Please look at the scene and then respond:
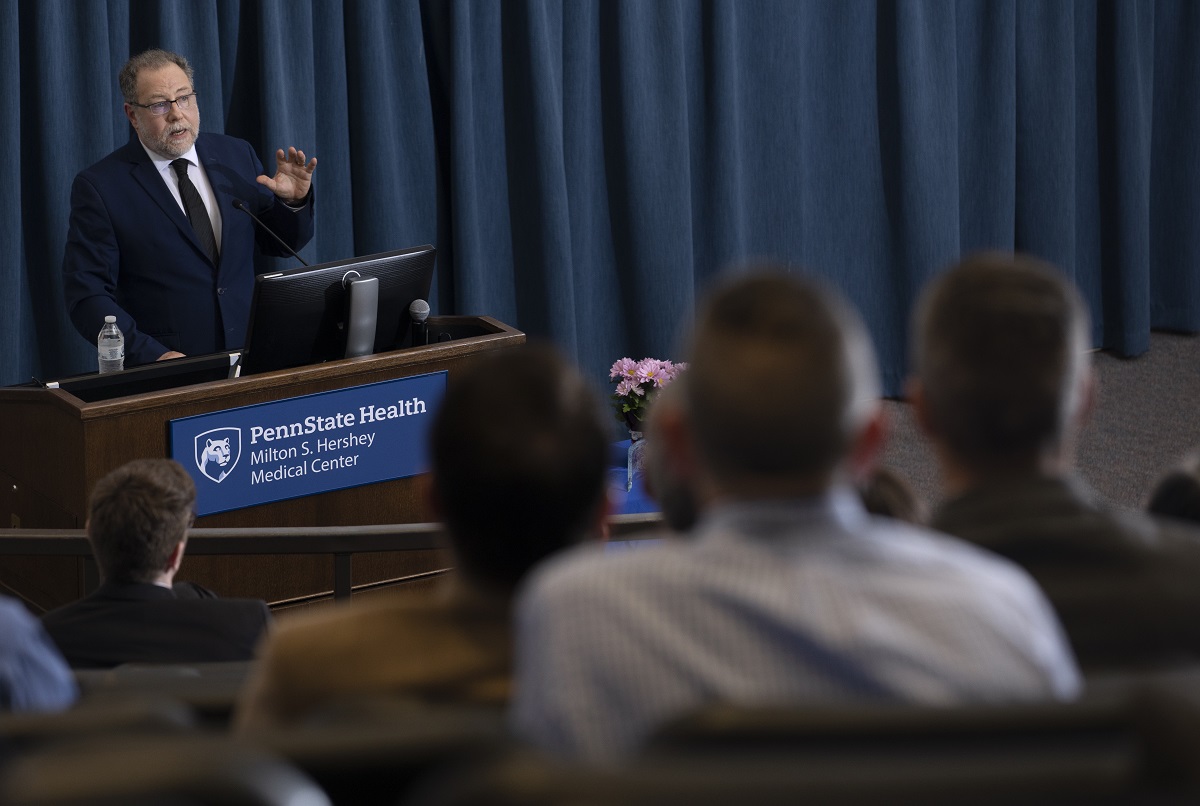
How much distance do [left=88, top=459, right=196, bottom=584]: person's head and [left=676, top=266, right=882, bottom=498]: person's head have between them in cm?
146

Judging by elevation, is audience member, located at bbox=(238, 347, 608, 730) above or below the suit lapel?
below

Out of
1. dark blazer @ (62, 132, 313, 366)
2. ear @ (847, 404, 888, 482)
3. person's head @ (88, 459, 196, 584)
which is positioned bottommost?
person's head @ (88, 459, 196, 584)

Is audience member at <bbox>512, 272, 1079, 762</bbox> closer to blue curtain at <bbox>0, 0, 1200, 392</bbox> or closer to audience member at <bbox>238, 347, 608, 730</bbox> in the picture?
audience member at <bbox>238, 347, 608, 730</bbox>

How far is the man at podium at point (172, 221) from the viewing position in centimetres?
477

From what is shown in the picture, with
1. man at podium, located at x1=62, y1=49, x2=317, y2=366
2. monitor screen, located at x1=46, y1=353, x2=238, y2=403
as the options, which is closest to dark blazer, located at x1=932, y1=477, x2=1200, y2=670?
monitor screen, located at x1=46, y1=353, x2=238, y2=403

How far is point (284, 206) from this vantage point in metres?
4.98

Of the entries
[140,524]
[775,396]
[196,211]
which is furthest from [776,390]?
[196,211]

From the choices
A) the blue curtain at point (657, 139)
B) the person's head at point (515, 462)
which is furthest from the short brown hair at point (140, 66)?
the person's head at point (515, 462)

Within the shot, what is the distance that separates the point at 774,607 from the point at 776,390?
0.61 ft

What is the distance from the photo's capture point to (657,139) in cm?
665

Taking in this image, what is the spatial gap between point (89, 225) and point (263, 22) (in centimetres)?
126

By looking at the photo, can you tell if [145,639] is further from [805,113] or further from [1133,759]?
[805,113]

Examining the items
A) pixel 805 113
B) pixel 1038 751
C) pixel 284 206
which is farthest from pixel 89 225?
pixel 1038 751

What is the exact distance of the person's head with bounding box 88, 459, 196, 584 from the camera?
8.05 ft
